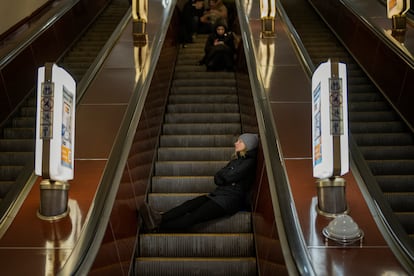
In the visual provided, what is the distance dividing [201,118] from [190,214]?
255 cm

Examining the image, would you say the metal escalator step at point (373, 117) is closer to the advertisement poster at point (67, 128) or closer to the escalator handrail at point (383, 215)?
the escalator handrail at point (383, 215)

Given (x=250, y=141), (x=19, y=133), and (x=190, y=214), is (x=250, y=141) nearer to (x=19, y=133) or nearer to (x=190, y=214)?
(x=190, y=214)

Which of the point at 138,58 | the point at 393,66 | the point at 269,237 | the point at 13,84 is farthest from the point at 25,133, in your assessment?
the point at 393,66

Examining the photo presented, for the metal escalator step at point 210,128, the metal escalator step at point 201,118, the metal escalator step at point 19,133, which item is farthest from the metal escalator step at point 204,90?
the metal escalator step at point 19,133

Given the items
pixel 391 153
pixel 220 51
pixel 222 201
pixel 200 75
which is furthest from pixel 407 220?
pixel 220 51

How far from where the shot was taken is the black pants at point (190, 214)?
5191mm

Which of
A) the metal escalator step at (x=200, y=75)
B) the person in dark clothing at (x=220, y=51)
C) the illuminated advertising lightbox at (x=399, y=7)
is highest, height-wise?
the illuminated advertising lightbox at (x=399, y=7)

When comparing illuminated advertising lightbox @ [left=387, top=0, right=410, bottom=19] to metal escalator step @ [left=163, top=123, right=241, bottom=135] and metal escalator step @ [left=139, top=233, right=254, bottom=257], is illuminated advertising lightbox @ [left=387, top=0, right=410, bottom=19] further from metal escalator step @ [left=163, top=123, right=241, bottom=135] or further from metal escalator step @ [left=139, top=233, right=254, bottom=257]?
metal escalator step @ [left=139, top=233, right=254, bottom=257]

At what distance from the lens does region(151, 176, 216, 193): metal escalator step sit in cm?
601

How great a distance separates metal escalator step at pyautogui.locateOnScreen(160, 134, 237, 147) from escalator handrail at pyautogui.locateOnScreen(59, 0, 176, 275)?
2.38 feet

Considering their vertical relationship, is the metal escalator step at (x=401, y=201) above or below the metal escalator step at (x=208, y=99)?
below

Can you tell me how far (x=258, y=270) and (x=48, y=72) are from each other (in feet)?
6.88

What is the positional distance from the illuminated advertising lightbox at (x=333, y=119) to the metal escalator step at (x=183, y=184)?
217cm

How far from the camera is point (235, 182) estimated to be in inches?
213
